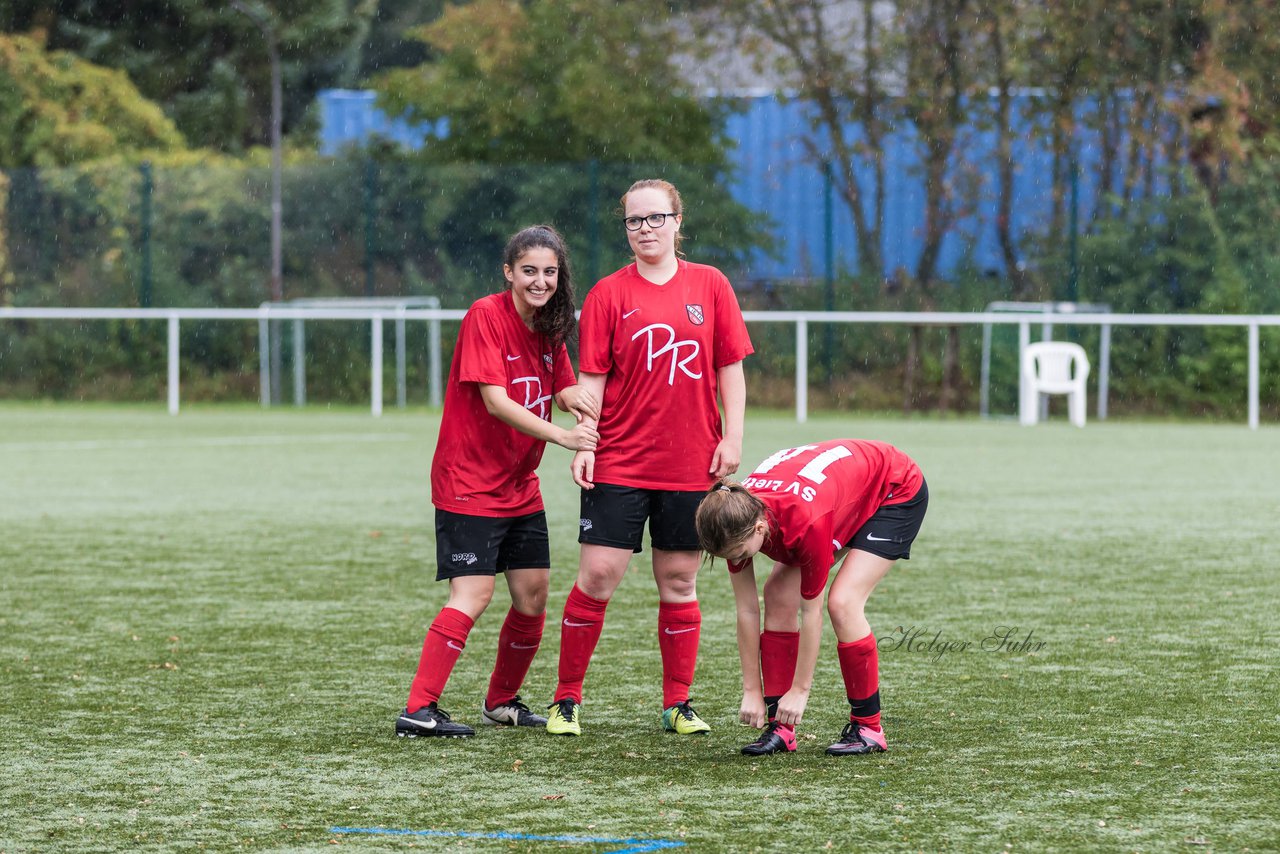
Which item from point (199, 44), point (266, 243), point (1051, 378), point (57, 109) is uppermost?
point (199, 44)

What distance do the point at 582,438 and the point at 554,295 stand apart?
453 millimetres

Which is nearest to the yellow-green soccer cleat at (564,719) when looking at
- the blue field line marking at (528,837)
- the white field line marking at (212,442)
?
the blue field line marking at (528,837)

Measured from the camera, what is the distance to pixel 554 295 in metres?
5.41

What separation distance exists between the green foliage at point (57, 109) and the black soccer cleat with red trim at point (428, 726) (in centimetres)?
2603

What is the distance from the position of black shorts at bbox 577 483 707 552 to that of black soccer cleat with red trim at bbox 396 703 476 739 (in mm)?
635

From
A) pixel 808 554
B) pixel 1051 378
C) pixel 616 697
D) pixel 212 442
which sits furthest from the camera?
pixel 1051 378

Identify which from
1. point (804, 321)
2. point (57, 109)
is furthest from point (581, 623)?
point (57, 109)

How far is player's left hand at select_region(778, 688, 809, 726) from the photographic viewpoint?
5.02 m

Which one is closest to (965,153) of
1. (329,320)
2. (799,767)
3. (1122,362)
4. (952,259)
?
(952,259)

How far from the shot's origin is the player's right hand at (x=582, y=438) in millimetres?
5215

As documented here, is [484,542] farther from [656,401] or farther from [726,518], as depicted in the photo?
[726,518]

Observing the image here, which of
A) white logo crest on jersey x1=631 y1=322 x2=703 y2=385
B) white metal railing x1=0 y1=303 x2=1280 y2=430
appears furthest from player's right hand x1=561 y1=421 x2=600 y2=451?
white metal railing x1=0 y1=303 x2=1280 y2=430

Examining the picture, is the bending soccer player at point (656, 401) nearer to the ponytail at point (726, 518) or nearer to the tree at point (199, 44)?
the ponytail at point (726, 518)

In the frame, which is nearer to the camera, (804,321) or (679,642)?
(679,642)
